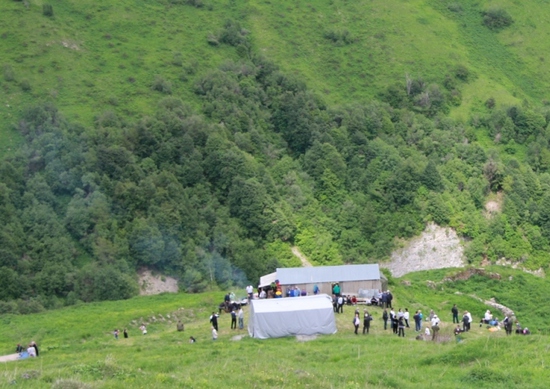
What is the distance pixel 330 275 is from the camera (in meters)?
63.4

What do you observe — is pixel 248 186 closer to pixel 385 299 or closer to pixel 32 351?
pixel 385 299

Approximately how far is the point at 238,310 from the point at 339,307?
21.3ft

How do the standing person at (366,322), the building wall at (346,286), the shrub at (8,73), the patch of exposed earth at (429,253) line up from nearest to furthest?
the standing person at (366,322)
the building wall at (346,286)
the patch of exposed earth at (429,253)
the shrub at (8,73)

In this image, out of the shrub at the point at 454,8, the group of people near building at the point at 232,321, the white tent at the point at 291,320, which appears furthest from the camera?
the shrub at the point at 454,8

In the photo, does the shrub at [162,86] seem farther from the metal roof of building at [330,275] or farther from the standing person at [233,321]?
the standing person at [233,321]

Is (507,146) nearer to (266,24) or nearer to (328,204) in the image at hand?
(328,204)

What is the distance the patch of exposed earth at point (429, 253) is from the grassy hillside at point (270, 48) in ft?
94.9

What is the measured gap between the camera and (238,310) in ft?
185

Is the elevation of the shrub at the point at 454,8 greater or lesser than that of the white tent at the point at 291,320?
greater

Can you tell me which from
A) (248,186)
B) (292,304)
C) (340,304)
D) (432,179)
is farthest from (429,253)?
(292,304)

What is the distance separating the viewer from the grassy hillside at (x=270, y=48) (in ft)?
336

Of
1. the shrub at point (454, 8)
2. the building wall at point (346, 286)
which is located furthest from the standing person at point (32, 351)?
the shrub at point (454, 8)

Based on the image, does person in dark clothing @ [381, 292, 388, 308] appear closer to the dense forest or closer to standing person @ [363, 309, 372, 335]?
standing person @ [363, 309, 372, 335]

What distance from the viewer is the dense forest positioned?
81188 millimetres
